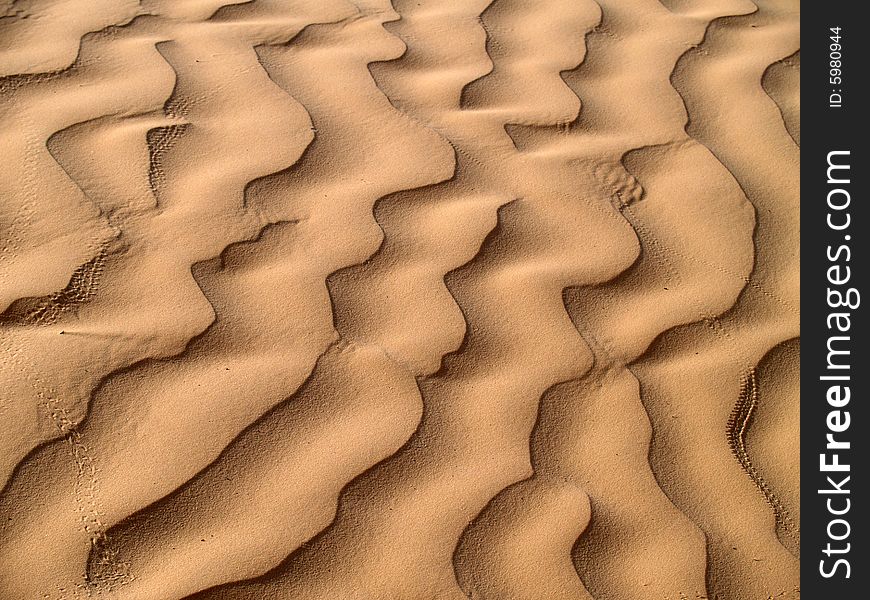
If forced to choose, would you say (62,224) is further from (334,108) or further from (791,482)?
(791,482)

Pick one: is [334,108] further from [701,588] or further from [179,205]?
[701,588]

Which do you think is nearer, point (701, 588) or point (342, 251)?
point (701, 588)

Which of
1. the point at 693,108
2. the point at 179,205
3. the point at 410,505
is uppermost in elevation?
the point at 179,205

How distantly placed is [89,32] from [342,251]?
1071 millimetres

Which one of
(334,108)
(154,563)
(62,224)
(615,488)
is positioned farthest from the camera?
(334,108)

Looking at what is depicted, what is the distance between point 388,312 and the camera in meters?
1.73

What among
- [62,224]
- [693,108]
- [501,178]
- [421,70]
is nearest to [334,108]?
[421,70]

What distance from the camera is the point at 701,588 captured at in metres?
1.42

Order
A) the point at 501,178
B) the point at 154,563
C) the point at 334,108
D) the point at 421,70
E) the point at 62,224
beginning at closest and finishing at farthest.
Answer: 1. the point at 154,563
2. the point at 62,224
3. the point at 501,178
4. the point at 334,108
5. the point at 421,70

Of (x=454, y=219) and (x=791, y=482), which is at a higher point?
(x=454, y=219)

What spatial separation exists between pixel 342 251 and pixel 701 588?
903 mm

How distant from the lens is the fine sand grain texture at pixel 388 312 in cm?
143

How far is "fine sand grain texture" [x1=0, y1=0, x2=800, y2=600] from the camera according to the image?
1427 millimetres

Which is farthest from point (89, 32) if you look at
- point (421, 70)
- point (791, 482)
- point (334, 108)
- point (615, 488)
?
point (791, 482)
